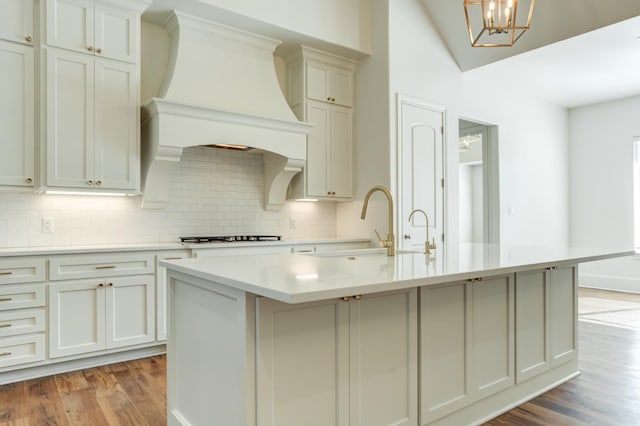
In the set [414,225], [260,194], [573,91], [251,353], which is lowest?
[251,353]

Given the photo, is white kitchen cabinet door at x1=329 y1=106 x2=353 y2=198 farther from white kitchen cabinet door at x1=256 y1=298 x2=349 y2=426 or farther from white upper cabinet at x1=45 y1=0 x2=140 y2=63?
white kitchen cabinet door at x1=256 y1=298 x2=349 y2=426

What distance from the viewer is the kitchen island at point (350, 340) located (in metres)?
1.63

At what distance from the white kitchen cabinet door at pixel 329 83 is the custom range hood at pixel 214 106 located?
46cm

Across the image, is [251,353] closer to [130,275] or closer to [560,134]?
[130,275]

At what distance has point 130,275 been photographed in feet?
11.4

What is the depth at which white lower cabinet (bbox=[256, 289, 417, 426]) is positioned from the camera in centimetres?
165

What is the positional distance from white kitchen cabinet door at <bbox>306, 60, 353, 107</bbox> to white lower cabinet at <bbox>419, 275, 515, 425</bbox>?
3006mm

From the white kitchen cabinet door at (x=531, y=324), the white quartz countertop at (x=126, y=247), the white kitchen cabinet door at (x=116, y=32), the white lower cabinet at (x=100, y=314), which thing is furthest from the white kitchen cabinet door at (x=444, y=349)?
the white kitchen cabinet door at (x=116, y=32)

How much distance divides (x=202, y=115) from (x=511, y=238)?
4769mm

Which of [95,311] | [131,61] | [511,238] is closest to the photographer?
[95,311]

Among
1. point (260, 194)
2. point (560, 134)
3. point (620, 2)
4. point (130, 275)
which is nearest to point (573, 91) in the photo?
point (560, 134)

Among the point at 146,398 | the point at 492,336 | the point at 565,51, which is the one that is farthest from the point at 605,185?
the point at 146,398

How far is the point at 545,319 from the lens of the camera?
2846mm

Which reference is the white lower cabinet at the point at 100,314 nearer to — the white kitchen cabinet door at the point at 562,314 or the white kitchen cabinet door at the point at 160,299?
the white kitchen cabinet door at the point at 160,299
